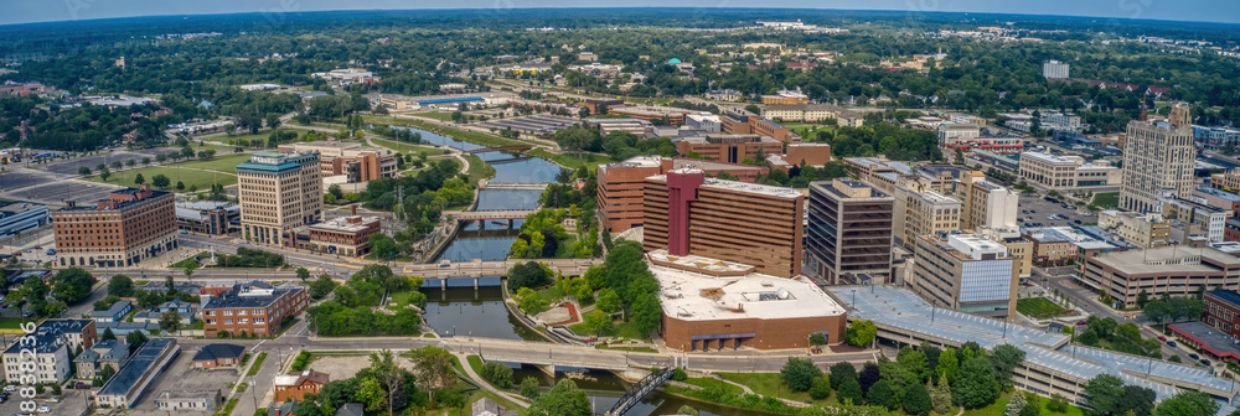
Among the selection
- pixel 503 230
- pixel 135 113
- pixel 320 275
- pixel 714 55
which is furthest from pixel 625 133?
pixel 714 55

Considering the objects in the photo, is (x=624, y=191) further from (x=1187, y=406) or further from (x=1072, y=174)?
(x=1072, y=174)

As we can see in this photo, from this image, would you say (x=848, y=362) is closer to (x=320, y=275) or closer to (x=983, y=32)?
(x=320, y=275)

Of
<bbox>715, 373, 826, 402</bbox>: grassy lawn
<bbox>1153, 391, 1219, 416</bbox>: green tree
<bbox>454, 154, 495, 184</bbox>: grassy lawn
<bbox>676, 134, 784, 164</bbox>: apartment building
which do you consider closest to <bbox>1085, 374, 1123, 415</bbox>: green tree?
<bbox>1153, 391, 1219, 416</bbox>: green tree

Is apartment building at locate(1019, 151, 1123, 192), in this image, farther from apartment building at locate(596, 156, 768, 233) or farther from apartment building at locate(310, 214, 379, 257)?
apartment building at locate(310, 214, 379, 257)

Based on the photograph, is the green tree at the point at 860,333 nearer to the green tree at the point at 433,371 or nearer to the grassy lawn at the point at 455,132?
the green tree at the point at 433,371

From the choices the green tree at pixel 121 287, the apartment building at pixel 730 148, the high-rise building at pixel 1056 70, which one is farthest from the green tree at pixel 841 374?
the high-rise building at pixel 1056 70

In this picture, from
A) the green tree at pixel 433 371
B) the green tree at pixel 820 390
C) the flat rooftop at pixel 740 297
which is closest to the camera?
the green tree at pixel 433 371
